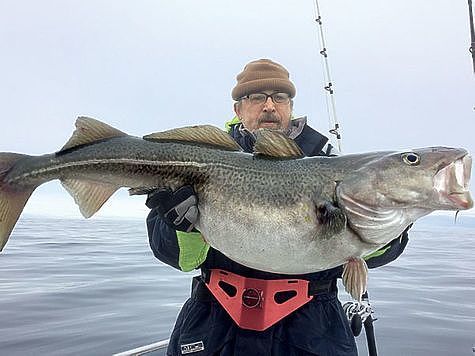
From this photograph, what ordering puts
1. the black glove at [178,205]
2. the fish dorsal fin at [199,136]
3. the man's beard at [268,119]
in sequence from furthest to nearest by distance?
1. the man's beard at [268,119]
2. the fish dorsal fin at [199,136]
3. the black glove at [178,205]

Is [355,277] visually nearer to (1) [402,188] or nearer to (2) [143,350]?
(1) [402,188]

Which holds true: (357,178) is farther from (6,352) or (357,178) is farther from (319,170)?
(6,352)

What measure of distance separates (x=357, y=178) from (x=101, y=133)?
5.67 ft

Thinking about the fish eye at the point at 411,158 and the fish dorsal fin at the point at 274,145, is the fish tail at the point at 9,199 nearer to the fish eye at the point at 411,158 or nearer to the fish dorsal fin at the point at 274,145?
the fish dorsal fin at the point at 274,145

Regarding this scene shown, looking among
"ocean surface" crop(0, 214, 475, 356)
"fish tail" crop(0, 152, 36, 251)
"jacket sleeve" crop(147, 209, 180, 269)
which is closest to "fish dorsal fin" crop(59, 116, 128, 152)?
"fish tail" crop(0, 152, 36, 251)

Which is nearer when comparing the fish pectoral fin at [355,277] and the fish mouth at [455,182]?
the fish mouth at [455,182]

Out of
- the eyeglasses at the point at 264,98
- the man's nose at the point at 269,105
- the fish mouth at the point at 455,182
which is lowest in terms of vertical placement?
the fish mouth at the point at 455,182

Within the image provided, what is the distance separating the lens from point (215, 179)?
9.34ft

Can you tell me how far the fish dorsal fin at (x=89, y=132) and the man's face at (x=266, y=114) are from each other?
141 centimetres

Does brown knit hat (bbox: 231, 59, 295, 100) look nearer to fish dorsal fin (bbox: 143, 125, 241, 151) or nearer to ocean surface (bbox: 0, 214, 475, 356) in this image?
fish dorsal fin (bbox: 143, 125, 241, 151)

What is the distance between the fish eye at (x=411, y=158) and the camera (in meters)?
2.53

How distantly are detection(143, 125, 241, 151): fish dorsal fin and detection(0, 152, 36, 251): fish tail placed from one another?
917mm

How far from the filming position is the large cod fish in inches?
99.2

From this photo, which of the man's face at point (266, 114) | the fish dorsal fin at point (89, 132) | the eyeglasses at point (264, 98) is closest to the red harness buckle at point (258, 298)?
the fish dorsal fin at point (89, 132)
